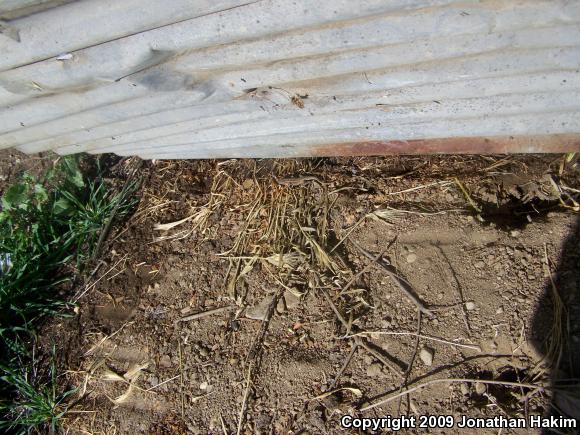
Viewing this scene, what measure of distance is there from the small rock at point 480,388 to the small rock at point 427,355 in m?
0.18

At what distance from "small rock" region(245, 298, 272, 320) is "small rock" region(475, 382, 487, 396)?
3.00ft

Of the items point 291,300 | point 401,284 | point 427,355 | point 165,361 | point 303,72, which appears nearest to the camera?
point 303,72

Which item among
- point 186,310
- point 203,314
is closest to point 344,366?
point 203,314

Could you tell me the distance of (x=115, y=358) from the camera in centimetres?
263

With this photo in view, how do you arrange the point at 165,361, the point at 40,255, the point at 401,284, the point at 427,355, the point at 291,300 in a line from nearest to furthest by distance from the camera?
the point at 427,355
the point at 401,284
the point at 291,300
the point at 165,361
the point at 40,255

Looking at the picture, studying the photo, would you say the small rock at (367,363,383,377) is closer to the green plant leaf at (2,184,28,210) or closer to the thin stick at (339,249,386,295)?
the thin stick at (339,249,386,295)

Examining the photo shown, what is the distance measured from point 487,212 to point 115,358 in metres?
1.87

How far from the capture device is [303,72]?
6.59ft

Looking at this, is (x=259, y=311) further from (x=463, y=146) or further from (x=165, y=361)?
(x=463, y=146)

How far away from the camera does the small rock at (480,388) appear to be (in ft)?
6.63

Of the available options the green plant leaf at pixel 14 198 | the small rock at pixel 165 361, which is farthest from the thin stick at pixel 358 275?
the green plant leaf at pixel 14 198

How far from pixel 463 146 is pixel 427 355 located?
35.3 inches

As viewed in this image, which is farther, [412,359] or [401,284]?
[401,284]

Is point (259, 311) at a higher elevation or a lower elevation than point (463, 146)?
lower
